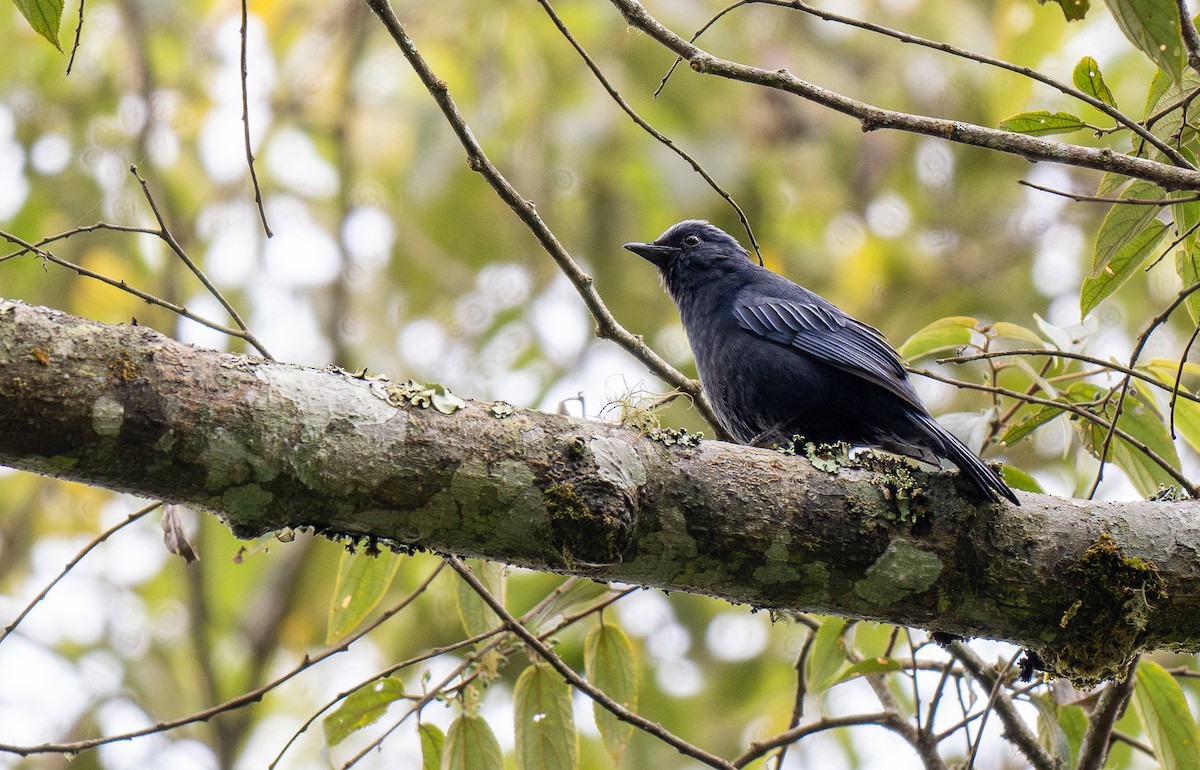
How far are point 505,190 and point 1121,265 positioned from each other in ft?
5.57

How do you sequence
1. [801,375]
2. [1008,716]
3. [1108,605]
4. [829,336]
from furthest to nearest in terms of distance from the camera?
[829,336], [801,375], [1008,716], [1108,605]

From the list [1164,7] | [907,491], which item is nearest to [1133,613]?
[907,491]

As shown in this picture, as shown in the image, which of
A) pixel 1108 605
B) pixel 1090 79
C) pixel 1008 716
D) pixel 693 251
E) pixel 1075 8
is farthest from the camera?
pixel 693 251

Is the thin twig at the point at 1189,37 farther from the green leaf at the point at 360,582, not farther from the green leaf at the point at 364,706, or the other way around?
the green leaf at the point at 364,706

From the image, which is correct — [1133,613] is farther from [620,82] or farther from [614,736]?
[620,82]

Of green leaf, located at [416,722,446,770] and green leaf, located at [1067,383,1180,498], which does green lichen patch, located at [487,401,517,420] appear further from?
green leaf, located at [1067,383,1180,498]

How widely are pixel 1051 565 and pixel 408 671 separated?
14.4 ft

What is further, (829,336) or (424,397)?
(829,336)

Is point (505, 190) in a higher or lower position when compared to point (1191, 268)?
higher

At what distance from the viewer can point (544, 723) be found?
322 centimetres

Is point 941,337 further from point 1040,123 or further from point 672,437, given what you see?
point 672,437

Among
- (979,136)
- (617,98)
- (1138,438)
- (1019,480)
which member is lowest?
(1019,480)

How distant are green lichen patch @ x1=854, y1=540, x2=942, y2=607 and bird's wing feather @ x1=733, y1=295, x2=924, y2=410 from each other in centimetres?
89

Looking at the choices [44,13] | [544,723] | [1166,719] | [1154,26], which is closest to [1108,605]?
[1166,719]
